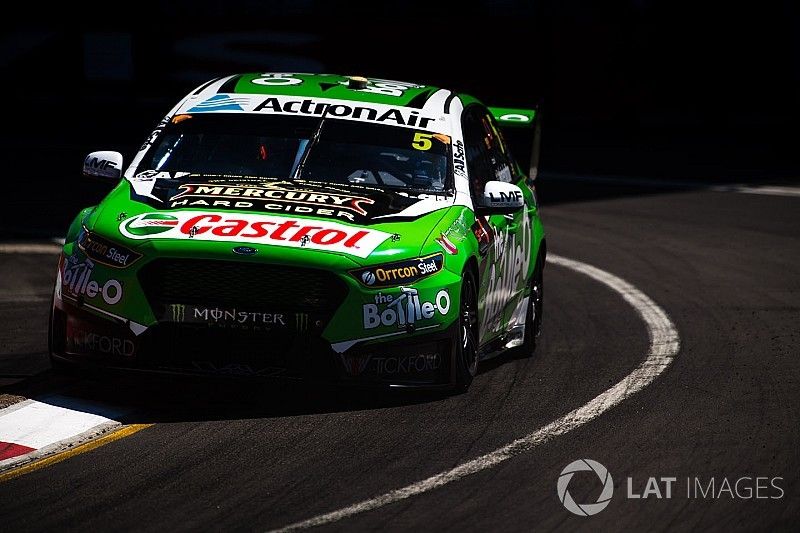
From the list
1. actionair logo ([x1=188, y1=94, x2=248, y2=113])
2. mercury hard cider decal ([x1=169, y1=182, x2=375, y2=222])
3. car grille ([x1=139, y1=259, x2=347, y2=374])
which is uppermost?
actionair logo ([x1=188, y1=94, x2=248, y2=113])

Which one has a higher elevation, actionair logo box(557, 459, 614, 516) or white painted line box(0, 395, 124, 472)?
actionair logo box(557, 459, 614, 516)

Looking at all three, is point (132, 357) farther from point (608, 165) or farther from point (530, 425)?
point (608, 165)

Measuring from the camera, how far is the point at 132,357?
750 centimetres

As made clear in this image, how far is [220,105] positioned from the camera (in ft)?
29.8

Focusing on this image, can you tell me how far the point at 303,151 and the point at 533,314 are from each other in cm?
187

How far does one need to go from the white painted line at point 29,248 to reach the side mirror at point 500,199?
17.9ft

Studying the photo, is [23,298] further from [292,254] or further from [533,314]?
[292,254]

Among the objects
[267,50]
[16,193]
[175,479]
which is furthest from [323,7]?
[175,479]

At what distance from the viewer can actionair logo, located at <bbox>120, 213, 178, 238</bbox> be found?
7.55 m

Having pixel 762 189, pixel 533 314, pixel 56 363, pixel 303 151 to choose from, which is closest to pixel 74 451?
pixel 56 363

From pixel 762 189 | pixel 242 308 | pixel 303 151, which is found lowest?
pixel 762 189

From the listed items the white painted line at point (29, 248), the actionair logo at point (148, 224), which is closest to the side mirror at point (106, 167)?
the actionair logo at point (148, 224)

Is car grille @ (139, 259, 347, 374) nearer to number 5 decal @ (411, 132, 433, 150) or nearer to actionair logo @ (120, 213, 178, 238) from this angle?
actionair logo @ (120, 213, 178, 238)

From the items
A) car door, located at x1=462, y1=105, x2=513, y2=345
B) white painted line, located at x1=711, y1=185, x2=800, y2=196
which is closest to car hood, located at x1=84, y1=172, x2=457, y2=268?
car door, located at x1=462, y1=105, x2=513, y2=345
